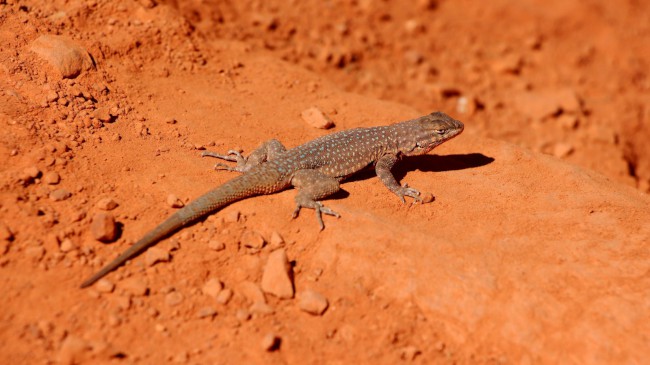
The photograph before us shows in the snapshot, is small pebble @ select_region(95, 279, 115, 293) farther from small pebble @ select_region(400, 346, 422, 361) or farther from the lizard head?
the lizard head

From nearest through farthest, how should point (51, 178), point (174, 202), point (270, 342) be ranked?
point (270, 342) < point (51, 178) < point (174, 202)

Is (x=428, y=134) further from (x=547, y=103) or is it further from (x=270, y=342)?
(x=547, y=103)

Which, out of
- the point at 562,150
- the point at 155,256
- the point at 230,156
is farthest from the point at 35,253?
the point at 562,150

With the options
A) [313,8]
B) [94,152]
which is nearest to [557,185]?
[94,152]

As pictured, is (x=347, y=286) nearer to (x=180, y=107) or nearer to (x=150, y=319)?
(x=150, y=319)

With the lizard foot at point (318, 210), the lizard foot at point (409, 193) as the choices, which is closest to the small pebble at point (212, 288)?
the lizard foot at point (318, 210)

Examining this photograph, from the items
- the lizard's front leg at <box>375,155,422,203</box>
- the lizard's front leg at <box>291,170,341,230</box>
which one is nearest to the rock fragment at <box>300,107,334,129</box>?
the lizard's front leg at <box>375,155,422,203</box>

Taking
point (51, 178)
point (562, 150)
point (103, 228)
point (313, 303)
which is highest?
point (51, 178)
